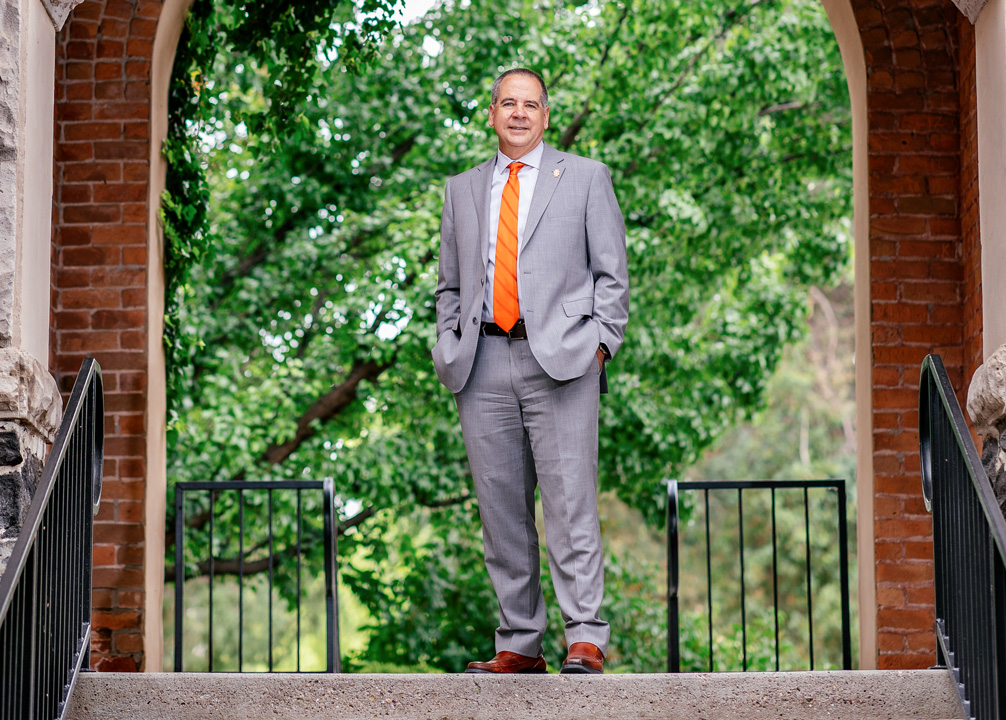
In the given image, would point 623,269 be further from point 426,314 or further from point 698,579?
point 698,579

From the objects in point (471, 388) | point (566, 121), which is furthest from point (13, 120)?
point (566, 121)

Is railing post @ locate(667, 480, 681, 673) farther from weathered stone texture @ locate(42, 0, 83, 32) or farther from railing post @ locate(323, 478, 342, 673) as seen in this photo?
weathered stone texture @ locate(42, 0, 83, 32)

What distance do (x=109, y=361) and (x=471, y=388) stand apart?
1.98 m

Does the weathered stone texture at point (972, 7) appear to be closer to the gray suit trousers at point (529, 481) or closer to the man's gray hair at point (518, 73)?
the man's gray hair at point (518, 73)

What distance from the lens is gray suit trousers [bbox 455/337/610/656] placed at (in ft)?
11.3

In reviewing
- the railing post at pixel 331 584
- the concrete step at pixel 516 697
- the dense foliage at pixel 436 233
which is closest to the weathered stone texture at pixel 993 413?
the concrete step at pixel 516 697

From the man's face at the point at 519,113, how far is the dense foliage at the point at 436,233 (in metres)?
3.97

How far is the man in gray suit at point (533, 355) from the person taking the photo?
3453mm

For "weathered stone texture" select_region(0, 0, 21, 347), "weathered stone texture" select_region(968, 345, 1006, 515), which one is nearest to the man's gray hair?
"weathered stone texture" select_region(0, 0, 21, 347)

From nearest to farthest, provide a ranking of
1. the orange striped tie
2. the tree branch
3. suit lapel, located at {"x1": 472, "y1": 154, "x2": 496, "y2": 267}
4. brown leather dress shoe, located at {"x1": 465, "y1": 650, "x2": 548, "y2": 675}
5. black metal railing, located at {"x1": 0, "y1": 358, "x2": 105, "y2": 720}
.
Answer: black metal railing, located at {"x1": 0, "y1": 358, "x2": 105, "y2": 720}
brown leather dress shoe, located at {"x1": 465, "y1": 650, "x2": 548, "y2": 675}
the orange striped tie
suit lapel, located at {"x1": 472, "y1": 154, "x2": 496, "y2": 267}
the tree branch

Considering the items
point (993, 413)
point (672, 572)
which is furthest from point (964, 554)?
point (672, 572)

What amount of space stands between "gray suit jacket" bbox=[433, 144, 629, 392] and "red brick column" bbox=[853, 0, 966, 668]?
66.9 inches

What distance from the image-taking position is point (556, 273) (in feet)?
11.6

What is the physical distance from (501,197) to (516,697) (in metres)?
1.54
